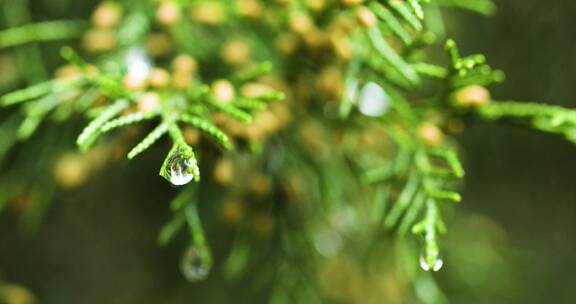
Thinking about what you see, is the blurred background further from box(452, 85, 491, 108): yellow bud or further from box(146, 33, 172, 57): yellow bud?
box(452, 85, 491, 108): yellow bud

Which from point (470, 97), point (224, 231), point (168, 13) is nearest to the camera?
point (470, 97)

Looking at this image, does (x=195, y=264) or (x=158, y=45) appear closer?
(x=195, y=264)

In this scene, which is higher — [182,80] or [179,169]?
[182,80]

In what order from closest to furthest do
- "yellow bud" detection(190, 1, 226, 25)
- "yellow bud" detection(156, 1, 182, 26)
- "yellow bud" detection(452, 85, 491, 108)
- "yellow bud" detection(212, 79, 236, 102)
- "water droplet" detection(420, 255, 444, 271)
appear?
1. "water droplet" detection(420, 255, 444, 271)
2. "yellow bud" detection(212, 79, 236, 102)
3. "yellow bud" detection(452, 85, 491, 108)
4. "yellow bud" detection(156, 1, 182, 26)
5. "yellow bud" detection(190, 1, 226, 25)

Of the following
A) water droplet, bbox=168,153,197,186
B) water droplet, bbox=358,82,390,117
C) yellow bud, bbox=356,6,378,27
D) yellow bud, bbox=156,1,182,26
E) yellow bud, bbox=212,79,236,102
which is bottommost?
water droplet, bbox=168,153,197,186

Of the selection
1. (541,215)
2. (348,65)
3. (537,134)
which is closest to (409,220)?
(348,65)

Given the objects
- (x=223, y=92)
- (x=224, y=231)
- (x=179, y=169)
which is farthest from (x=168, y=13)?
(x=224, y=231)

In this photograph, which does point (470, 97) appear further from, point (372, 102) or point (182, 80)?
point (182, 80)

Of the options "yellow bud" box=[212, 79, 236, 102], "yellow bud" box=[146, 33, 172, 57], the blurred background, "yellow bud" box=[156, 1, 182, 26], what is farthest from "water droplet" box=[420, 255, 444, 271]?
the blurred background
